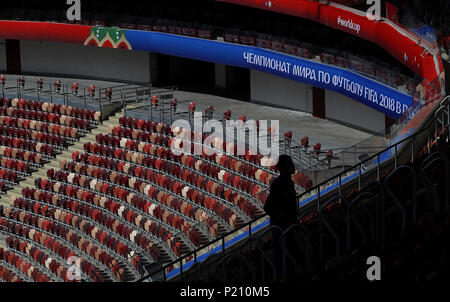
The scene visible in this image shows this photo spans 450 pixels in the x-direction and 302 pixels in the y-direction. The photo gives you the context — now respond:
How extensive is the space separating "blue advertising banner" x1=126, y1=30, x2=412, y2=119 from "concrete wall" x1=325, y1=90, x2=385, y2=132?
116 centimetres

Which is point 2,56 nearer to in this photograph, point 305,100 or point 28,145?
point 28,145

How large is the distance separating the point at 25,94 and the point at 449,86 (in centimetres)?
1711

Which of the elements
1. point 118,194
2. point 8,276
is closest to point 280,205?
A: point 8,276

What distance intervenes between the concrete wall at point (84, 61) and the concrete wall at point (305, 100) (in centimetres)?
498

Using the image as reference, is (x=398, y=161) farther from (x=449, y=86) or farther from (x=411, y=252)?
(x=411, y=252)

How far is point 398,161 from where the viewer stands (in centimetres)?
1051

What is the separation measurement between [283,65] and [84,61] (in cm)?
1014

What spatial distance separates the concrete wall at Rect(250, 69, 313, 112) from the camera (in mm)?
23516
